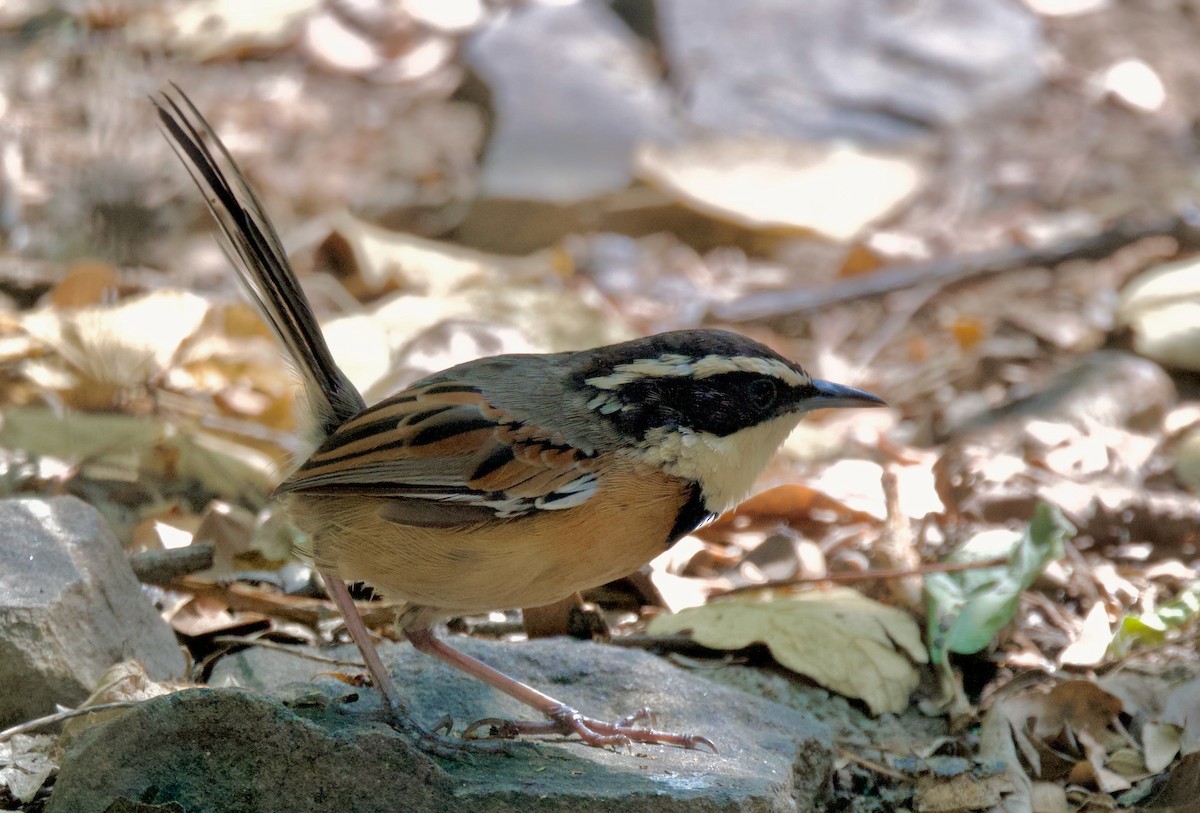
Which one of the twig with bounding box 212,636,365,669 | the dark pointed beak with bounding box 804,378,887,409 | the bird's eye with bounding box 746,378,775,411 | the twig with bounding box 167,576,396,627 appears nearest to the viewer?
the bird's eye with bounding box 746,378,775,411

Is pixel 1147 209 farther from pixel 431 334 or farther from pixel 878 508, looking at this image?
pixel 431 334

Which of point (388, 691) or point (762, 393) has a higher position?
point (762, 393)

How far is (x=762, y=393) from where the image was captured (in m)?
4.33

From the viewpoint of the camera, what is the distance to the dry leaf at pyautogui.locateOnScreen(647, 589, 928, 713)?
4824 mm

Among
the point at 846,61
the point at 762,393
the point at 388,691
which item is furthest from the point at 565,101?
the point at 388,691

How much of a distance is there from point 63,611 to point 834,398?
249cm

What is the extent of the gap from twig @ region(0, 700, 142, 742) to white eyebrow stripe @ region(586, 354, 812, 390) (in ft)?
5.54

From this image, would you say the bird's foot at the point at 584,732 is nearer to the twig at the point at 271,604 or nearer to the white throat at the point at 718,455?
the white throat at the point at 718,455

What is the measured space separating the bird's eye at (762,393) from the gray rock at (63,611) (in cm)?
211

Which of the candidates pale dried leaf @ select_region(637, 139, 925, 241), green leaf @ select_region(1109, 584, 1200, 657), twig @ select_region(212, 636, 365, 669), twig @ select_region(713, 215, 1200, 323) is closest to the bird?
twig @ select_region(212, 636, 365, 669)

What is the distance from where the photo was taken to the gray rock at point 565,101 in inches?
375

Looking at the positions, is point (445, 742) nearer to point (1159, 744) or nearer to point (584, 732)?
point (584, 732)

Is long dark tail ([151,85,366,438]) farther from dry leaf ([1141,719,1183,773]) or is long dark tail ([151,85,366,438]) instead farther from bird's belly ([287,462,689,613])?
dry leaf ([1141,719,1183,773])

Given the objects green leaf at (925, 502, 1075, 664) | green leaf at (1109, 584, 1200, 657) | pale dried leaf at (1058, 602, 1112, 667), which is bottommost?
pale dried leaf at (1058, 602, 1112, 667)
